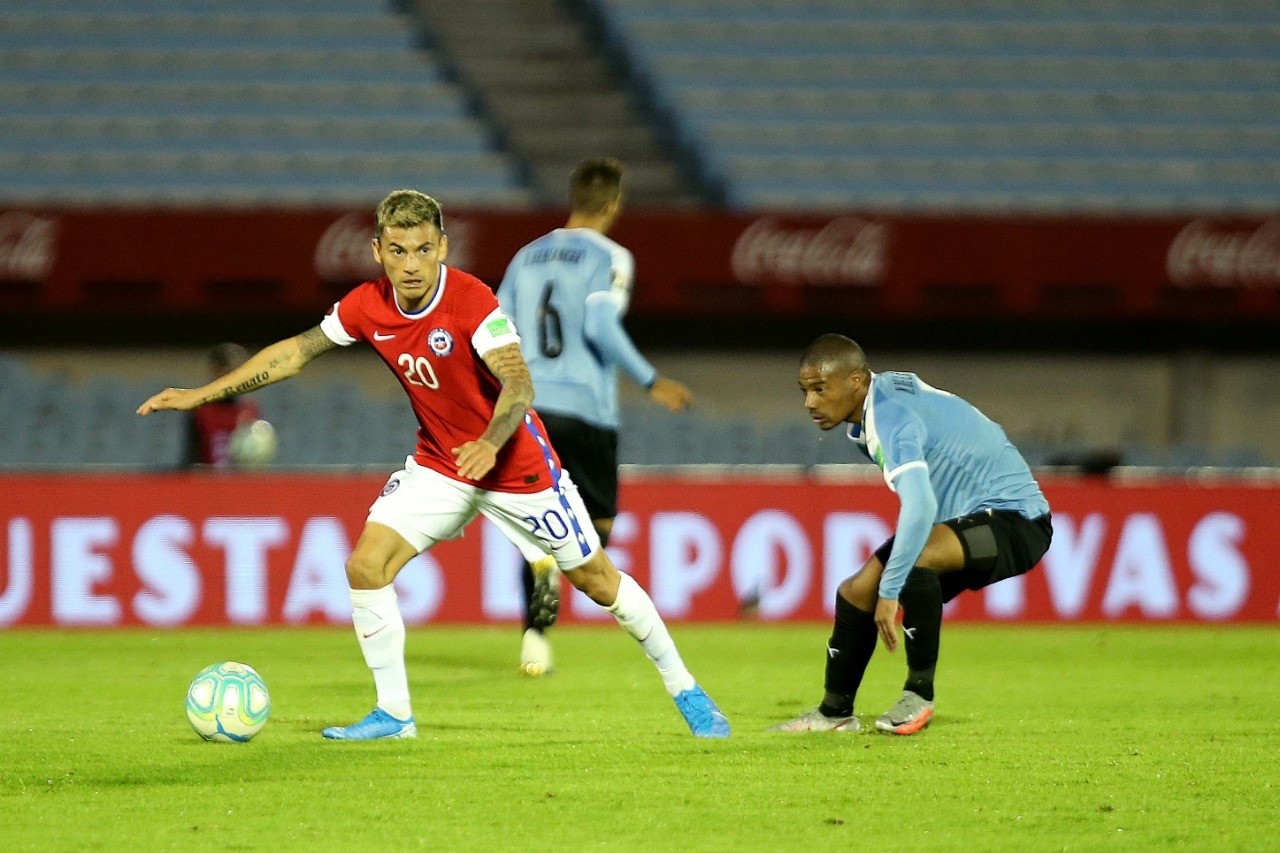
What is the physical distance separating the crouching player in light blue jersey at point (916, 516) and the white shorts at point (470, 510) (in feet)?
2.95

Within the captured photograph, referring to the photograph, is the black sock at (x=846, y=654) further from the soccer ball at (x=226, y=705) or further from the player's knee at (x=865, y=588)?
the soccer ball at (x=226, y=705)

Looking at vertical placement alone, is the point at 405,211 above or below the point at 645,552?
above

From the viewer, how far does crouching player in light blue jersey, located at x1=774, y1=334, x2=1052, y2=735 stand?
615 centimetres

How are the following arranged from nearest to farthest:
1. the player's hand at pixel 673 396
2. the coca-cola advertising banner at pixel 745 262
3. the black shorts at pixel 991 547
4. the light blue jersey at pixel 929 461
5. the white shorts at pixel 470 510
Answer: the light blue jersey at pixel 929 461
the white shorts at pixel 470 510
the black shorts at pixel 991 547
the player's hand at pixel 673 396
the coca-cola advertising banner at pixel 745 262

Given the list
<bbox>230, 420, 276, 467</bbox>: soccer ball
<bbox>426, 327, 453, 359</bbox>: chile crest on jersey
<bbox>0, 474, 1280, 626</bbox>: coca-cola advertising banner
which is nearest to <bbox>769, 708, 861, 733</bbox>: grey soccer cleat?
<bbox>426, 327, 453, 359</bbox>: chile crest on jersey

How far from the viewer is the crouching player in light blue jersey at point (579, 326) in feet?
27.6

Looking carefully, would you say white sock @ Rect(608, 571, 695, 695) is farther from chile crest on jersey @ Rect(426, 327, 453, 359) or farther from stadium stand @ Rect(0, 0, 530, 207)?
stadium stand @ Rect(0, 0, 530, 207)

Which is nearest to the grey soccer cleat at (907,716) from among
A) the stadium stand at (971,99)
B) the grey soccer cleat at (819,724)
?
the grey soccer cleat at (819,724)

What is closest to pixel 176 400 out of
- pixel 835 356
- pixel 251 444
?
pixel 835 356

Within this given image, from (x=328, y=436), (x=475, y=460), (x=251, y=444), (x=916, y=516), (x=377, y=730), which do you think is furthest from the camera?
(x=328, y=436)

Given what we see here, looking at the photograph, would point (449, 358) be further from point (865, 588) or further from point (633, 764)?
point (865, 588)

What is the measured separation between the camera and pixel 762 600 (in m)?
12.0

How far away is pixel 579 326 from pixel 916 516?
281 centimetres

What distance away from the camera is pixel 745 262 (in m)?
15.8
